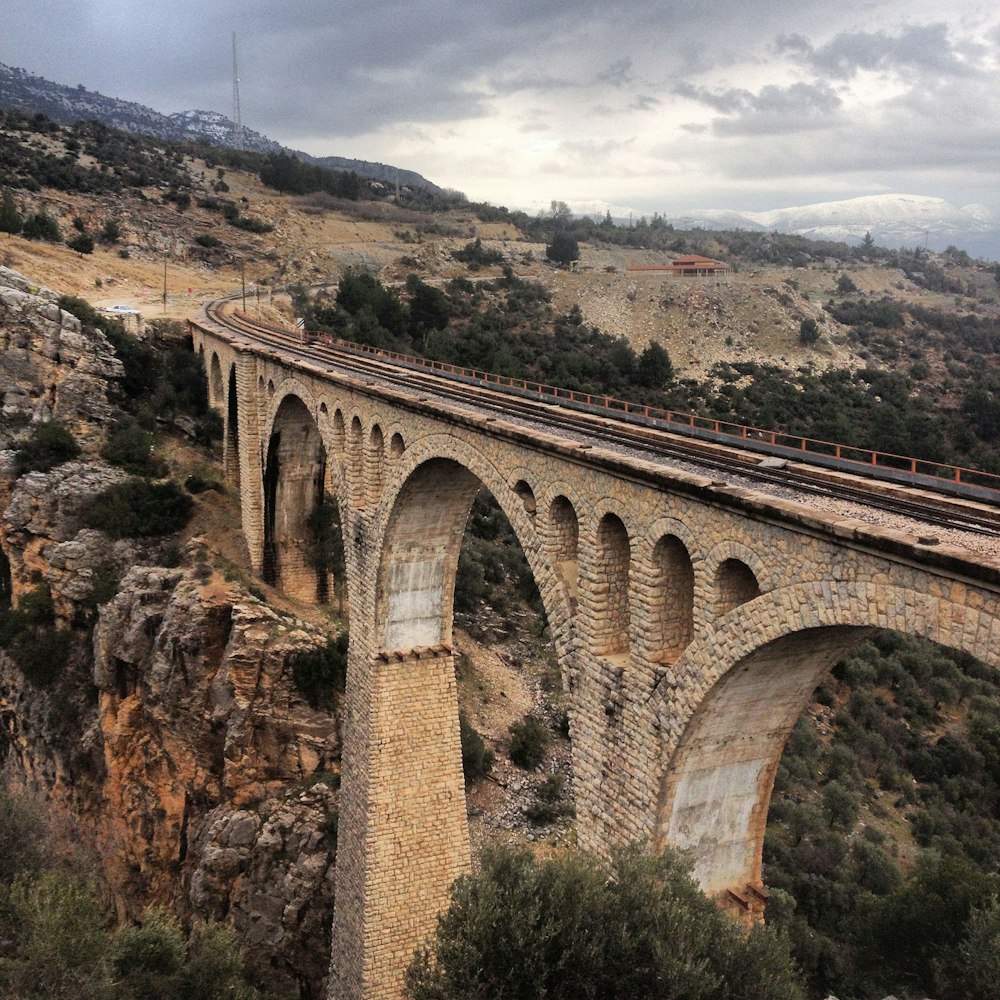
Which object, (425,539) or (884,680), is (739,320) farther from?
(425,539)

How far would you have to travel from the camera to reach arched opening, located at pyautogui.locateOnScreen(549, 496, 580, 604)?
9812 millimetres

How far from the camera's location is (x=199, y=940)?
40.5 feet

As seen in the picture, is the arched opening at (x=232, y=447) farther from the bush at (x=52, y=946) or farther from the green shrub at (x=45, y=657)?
the bush at (x=52, y=946)

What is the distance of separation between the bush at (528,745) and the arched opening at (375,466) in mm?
7372

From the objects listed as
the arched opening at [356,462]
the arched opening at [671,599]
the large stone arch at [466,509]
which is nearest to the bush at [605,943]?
the arched opening at [671,599]

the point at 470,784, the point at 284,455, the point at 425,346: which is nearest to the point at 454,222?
the point at 425,346

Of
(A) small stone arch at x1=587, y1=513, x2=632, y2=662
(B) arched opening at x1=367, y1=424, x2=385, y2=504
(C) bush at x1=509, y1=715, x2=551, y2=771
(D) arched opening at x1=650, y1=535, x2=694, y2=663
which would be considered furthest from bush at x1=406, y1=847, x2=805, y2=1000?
(C) bush at x1=509, y1=715, x2=551, y2=771

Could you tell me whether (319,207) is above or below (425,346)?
above

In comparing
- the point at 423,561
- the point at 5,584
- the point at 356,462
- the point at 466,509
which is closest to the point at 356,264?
the point at 5,584

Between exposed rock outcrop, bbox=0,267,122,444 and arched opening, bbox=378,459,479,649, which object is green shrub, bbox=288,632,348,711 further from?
exposed rock outcrop, bbox=0,267,122,444

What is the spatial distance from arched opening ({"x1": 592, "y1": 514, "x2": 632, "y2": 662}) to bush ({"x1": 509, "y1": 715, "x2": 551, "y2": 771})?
1109cm

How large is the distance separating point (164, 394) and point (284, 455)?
8792mm

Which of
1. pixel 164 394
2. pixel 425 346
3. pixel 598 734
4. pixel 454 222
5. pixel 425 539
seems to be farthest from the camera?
pixel 454 222

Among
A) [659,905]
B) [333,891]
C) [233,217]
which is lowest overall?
[333,891]
